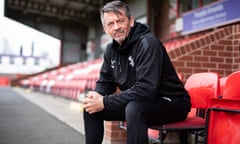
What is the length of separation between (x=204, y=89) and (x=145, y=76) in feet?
1.95

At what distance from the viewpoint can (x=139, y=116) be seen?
1408 mm

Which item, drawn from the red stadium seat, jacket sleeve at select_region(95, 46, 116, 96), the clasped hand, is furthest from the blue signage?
the clasped hand

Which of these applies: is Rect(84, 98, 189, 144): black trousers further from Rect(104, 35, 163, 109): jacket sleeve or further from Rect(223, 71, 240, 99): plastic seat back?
Rect(223, 71, 240, 99): plastic seat back

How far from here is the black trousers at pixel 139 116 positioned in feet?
4.56

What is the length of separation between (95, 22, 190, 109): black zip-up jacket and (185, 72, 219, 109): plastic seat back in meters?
0.27

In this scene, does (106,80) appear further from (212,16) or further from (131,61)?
(212,16)

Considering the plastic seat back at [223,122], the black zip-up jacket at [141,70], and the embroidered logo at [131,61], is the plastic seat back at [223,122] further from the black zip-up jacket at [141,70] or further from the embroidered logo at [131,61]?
the embroidered logo at [131,61]

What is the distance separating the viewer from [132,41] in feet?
5.40

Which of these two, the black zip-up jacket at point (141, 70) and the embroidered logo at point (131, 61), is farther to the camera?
the embroidered logo at point (131, 61)

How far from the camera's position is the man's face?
64.8 inches

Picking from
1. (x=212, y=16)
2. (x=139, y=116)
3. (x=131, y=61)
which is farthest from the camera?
(x=212, y=16)

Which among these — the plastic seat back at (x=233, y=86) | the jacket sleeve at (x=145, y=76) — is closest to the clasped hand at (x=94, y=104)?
the jacket sleeve at (x=145, y=76)

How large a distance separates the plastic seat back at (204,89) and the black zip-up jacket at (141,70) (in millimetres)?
271

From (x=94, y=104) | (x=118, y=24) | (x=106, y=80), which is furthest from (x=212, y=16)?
(x=94, y=104)
